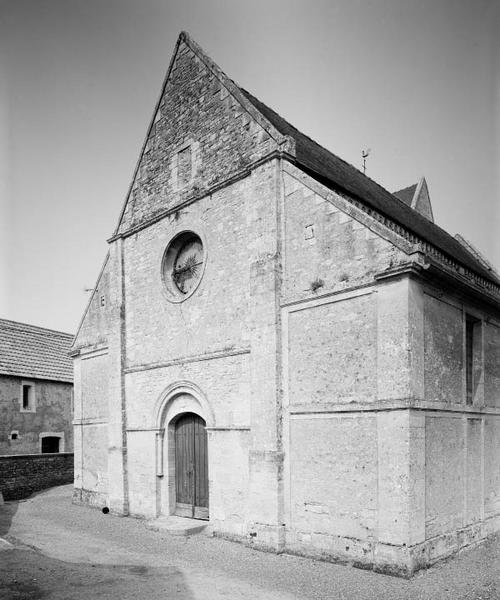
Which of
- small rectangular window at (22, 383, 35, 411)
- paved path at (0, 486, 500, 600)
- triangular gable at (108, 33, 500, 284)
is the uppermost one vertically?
triangular gable at (108, 33, 500, 284)

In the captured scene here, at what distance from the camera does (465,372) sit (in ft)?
33.8

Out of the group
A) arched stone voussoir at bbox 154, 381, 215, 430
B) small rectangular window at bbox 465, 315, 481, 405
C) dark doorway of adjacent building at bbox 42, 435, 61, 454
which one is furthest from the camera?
dark doorway of adjacent building at bbox 42, 435, 61, 454

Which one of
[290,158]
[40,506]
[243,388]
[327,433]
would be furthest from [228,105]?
[40,506]

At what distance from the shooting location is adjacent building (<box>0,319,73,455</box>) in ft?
64.8

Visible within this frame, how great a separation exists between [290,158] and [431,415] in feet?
18.9

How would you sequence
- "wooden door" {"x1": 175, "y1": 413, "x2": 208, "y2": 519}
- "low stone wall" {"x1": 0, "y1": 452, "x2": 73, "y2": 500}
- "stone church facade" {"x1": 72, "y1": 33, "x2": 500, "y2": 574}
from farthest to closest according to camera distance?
"low stone wall" {"x1": 0, "y1": 452, "x2": 73, "y2": 500} → "wooden door" {"x1": 175, "y1": 413, "x2": 208, "y2": 519} → "stone church facade" {"x1": 72, "y1": 33, "x2": 500, "y2": 574}

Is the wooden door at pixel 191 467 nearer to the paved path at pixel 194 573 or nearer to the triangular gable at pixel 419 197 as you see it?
the paved path at pixel 194 573

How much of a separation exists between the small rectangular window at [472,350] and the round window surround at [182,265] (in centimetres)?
616

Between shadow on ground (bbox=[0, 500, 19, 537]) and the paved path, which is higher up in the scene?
the paved path

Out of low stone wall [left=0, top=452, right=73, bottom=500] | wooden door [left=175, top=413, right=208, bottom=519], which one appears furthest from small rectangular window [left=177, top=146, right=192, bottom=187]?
low stone wall [left=0, top=452, right=73, bottom=500]

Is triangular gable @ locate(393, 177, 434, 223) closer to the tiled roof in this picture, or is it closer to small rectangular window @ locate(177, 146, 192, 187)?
the tiled roof

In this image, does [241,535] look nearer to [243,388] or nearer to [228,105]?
[243,388]

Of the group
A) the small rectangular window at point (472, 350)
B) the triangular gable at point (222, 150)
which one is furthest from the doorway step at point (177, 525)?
the triangular gable at point (222, 150)

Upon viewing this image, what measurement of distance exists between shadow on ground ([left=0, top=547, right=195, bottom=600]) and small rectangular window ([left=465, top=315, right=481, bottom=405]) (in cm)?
675
